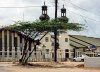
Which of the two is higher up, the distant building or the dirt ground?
the distant building

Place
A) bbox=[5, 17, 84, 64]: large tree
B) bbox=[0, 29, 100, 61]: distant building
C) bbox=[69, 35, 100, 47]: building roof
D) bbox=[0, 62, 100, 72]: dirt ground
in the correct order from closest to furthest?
bbox=[0, 62, 100, 72]: dirt ground
bbox=[5, 17, 84, 64]: large tree
bbox=[0, 29, 100, 61]: distant building
bbox=[69, 35, 100, 47]: building roof

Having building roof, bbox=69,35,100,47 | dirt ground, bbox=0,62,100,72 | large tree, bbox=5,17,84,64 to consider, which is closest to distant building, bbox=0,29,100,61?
building roof, bbox=69,35,100,47

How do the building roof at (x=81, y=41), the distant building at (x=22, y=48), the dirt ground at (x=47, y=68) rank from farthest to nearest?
the building roof at (x=81, y=41) → the distant building at (x=22, y=48) → the dirt ground at (x=47, y=68)

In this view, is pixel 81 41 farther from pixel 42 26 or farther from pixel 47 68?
pixel 47 68

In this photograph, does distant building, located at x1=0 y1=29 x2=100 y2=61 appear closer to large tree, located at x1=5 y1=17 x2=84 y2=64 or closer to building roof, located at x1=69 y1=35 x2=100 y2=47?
building roof, located at x1=69 y1=35 x2=100 y2=47

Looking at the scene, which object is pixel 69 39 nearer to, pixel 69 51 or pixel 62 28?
pixel 69 51

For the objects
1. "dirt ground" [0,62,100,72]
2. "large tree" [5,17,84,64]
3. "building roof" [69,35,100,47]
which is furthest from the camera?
"building roof" [69,35,100,47]

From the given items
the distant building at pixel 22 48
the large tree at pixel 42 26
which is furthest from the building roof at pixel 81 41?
the large tree at pixel 42 26

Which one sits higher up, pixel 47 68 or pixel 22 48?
pixel 22 48

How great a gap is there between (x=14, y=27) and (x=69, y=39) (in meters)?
48.0

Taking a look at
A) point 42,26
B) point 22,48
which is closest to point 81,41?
point 22,48

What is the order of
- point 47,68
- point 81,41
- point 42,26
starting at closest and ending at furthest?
1. point 47,68
2. point 42,26
3. point 81,41

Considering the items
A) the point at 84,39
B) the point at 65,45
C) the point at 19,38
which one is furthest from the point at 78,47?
the point at 19,38

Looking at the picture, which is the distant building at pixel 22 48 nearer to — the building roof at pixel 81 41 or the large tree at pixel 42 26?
the building roof at pixel 81 41
